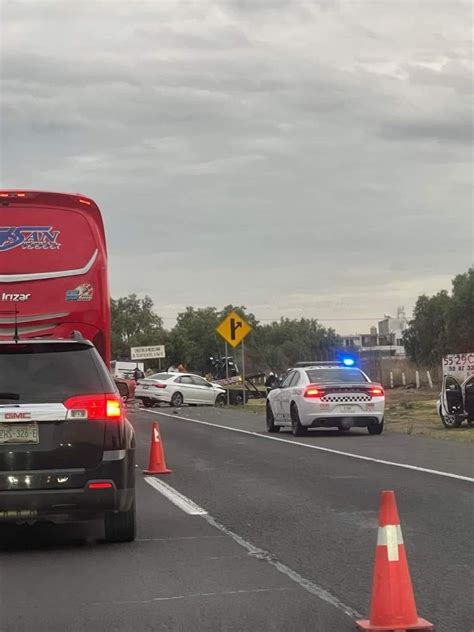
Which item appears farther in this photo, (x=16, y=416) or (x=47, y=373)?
(x=47, y=373)

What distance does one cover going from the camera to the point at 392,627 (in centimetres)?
550

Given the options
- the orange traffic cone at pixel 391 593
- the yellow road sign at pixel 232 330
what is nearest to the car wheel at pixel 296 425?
the orange traffic cone at pixel 391 593

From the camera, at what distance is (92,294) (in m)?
14.0

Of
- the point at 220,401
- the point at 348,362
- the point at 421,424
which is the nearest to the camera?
the point at 348,362

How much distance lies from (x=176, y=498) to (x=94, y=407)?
151 inches

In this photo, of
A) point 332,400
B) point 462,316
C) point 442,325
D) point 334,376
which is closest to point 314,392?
point 332,400

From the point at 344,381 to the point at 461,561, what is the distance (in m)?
12.7

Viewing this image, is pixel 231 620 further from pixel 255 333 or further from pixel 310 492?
pixel 255 333

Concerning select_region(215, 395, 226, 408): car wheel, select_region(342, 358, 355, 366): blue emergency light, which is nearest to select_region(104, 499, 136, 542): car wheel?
select_region(342, 358, 355, 366): blue emergency light

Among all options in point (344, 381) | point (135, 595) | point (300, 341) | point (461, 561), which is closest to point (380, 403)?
point (344, 381)

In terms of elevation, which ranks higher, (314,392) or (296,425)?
(314,392)

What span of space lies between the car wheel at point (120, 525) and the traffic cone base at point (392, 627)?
3195 millimetres

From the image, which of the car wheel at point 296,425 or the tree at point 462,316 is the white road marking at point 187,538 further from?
the tree at point 462,316

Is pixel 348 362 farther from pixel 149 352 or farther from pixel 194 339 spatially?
pixel 194 339
